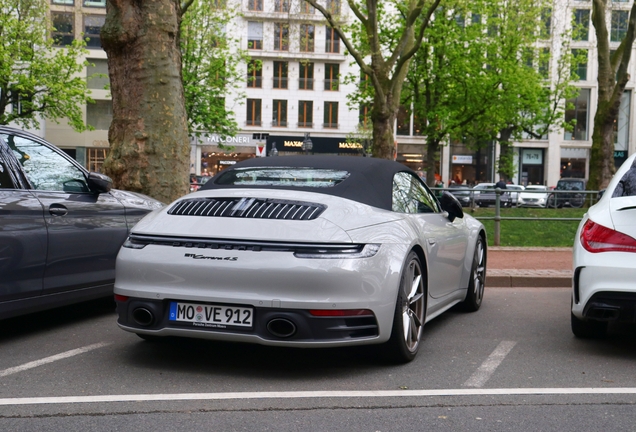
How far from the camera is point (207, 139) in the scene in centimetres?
5844

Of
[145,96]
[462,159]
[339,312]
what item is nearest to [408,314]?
[339,312]

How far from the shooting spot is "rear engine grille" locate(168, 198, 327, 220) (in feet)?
15.0

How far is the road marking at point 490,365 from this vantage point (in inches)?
180

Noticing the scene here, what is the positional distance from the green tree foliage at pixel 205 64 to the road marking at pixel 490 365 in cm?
3393

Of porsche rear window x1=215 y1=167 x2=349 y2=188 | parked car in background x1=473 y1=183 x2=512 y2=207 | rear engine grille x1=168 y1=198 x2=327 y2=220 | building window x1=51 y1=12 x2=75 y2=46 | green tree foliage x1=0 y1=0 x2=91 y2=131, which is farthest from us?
building window x1=51 y1=12 x2=75 y2=46

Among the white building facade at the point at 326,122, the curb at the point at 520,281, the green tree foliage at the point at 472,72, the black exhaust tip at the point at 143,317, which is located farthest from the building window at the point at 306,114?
the black exhaust tip at the point at 143,317

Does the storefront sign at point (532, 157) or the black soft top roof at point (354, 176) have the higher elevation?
the black soft top roof at point (354, 176)

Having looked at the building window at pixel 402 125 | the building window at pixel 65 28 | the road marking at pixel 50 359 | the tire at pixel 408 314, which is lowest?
the road marking at pixel 50 359

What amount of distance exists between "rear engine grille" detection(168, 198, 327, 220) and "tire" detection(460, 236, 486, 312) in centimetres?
292

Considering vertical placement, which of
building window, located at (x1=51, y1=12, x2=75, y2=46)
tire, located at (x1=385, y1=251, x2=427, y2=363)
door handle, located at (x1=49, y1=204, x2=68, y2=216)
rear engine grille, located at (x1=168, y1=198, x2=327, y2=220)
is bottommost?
tire, located at (x1=385, y1=251, x2=427, y2=363)

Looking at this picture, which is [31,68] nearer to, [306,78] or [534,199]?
[306,78]

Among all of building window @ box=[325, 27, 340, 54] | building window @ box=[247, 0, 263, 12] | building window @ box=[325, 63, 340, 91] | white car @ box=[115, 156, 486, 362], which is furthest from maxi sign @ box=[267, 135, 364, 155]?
white car @ box=[115, 156, 486, 362]

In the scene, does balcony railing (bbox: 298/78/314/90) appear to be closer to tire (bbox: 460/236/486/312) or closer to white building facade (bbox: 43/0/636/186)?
white building facade (bbox: 43/0/636/186)

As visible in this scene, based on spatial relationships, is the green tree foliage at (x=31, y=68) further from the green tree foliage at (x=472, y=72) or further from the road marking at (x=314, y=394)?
the road marking at (x=314, y=394)
